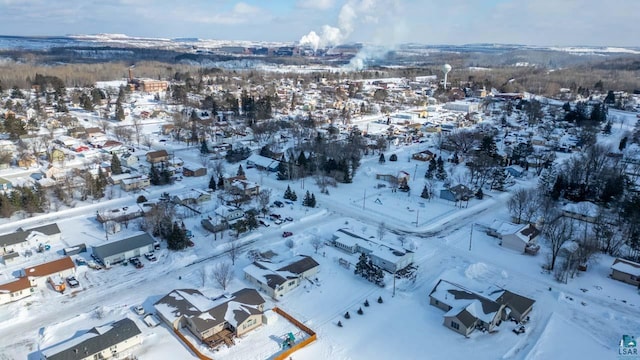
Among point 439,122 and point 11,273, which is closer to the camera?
point 11,273

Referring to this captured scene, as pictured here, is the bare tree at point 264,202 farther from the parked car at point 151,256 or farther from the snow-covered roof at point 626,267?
the snow-covered roof at point 626,267

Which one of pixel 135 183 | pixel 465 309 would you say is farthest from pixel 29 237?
pixel 465 309

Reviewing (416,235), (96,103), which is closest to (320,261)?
(416,235)

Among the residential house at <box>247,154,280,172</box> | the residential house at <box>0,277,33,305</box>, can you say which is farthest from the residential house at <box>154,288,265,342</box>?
the residential house at <box>247,154,280,172</box>

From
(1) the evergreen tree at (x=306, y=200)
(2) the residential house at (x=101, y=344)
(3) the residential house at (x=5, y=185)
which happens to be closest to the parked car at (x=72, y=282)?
(2) the residential house at (x=101, y=344)

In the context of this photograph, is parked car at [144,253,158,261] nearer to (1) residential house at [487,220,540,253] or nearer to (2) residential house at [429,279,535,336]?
(2) residential house at [429,279,535,336]

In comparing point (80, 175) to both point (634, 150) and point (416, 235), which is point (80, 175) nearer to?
point (416, 235)
